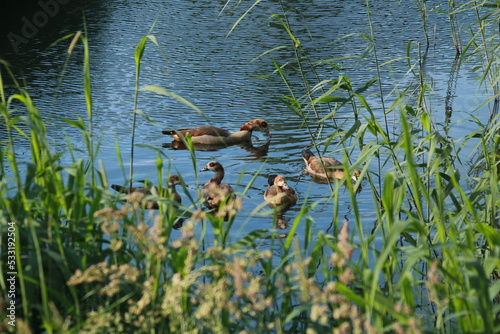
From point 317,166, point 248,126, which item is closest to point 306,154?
point 317,166

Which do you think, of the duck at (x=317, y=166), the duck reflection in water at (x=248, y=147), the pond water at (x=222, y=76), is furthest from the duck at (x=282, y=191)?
the duck reflection in water at (x=248, y=147)

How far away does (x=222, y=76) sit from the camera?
10672 millimetres

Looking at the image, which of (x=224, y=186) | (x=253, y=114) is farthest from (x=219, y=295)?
(x=253, y=114)

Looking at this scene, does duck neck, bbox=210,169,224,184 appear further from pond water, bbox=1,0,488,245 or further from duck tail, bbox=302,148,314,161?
duck tail, bbox=302,148,314,161

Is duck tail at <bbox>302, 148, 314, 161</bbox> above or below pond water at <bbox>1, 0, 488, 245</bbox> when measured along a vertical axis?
below

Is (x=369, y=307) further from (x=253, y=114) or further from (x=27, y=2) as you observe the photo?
(x=27, y=2)

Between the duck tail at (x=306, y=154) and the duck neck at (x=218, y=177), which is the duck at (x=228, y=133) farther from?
the duck neck at (x=218, y=177)

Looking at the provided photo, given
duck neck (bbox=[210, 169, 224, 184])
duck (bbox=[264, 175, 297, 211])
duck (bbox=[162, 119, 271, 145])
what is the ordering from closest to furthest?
1. duck (bbox=[264, 175, 297, 211])
2. duck neck (bbox=[210, 169, 224, 184])
3. duck (bbox=[162, 119, 271, 145])

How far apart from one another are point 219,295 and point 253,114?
7.01 metres

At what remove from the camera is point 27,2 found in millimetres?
17031

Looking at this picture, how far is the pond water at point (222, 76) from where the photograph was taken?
23.8ft

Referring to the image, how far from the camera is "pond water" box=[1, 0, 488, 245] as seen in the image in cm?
726

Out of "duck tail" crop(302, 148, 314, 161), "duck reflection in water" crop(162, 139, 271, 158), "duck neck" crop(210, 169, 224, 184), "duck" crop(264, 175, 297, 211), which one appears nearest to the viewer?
"duck" crop(264, 175, 297, 211)

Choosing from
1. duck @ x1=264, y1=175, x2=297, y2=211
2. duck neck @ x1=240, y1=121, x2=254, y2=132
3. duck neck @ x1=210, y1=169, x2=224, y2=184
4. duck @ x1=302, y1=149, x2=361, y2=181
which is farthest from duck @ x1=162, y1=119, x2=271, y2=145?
duck @ x1=264, y1=175, x2=297, y2=211
